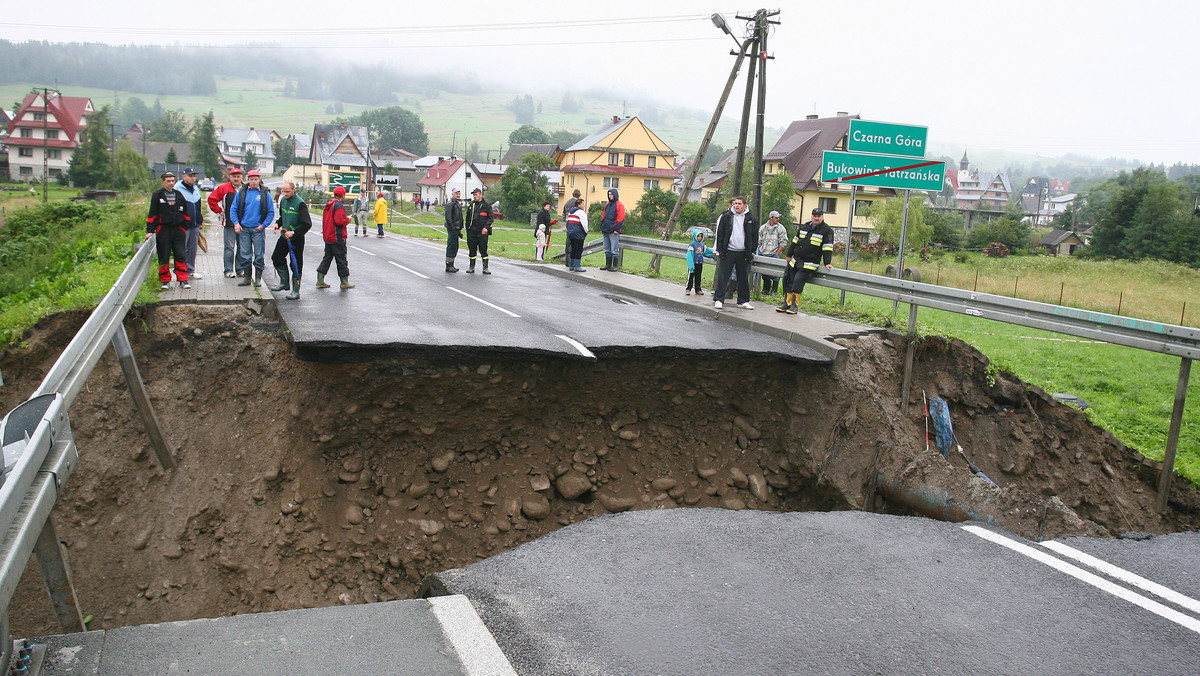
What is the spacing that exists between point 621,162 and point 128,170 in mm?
46171

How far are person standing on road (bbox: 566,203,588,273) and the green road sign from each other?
702 cm

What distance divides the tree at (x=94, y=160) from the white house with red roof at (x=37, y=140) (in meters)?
12.2

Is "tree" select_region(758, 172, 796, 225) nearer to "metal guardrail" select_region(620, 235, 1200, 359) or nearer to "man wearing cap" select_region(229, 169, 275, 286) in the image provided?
"metal guardrail" select_region(620, 235, 1200, 359)

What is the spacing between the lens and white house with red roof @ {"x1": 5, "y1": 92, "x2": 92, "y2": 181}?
274 feet

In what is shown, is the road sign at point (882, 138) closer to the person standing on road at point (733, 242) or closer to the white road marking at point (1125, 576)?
the person standing on road at point (733, 242)

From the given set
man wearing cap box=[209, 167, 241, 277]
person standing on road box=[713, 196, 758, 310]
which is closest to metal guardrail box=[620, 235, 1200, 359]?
person standing on road box=[713, 196, 758, 310]

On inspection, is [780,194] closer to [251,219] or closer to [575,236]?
[575,236]

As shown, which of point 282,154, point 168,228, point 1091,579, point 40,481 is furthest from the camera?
point 282,154

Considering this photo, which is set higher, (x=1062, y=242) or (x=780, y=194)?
(x=780, y=194)

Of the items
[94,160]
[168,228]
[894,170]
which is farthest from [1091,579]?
[94,160]

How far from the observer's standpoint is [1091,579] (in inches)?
176

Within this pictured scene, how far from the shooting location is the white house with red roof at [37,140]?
274 feet

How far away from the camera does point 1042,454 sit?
29.9ft

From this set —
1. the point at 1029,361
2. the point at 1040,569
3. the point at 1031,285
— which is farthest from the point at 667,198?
the point at 1040,569
